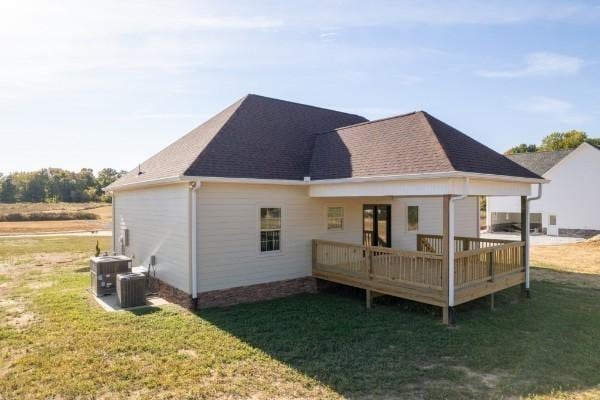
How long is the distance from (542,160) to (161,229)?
31.8 m

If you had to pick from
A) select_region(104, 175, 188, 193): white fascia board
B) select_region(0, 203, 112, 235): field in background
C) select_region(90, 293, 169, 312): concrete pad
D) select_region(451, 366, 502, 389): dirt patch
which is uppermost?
select_region(104, 175, 188, 193): white fascia board

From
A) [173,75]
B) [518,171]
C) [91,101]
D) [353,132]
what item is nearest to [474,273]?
[518,171]

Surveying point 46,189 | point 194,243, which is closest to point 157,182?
point 194,243

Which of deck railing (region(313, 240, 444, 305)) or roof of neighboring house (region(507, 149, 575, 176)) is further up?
roof of neighboring house (region(507, 149, 575, 176))

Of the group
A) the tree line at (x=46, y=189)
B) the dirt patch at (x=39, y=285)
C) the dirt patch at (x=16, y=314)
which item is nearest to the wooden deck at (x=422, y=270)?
the dirt patch at (x=16, y=314)

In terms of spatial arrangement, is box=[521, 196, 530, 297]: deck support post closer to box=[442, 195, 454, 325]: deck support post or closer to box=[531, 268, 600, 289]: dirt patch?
box=[531, 268, 600, 289]: dirt patch


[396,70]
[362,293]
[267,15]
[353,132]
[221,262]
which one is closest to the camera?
[221,262]

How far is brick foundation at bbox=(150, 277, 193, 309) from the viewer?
28.8 ft

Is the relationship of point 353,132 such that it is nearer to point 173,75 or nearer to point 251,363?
point 173,75

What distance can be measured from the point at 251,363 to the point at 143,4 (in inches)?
317

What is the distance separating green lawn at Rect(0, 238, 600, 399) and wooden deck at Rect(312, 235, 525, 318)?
0.59m

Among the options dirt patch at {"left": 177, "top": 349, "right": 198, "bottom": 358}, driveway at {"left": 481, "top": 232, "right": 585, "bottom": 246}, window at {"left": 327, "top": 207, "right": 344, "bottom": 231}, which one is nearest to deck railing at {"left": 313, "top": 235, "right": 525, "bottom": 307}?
window at {"left": 327, "top": 207, "right": 344, "bottom": 231}

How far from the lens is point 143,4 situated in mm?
8203

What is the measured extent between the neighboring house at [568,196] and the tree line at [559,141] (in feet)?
102
